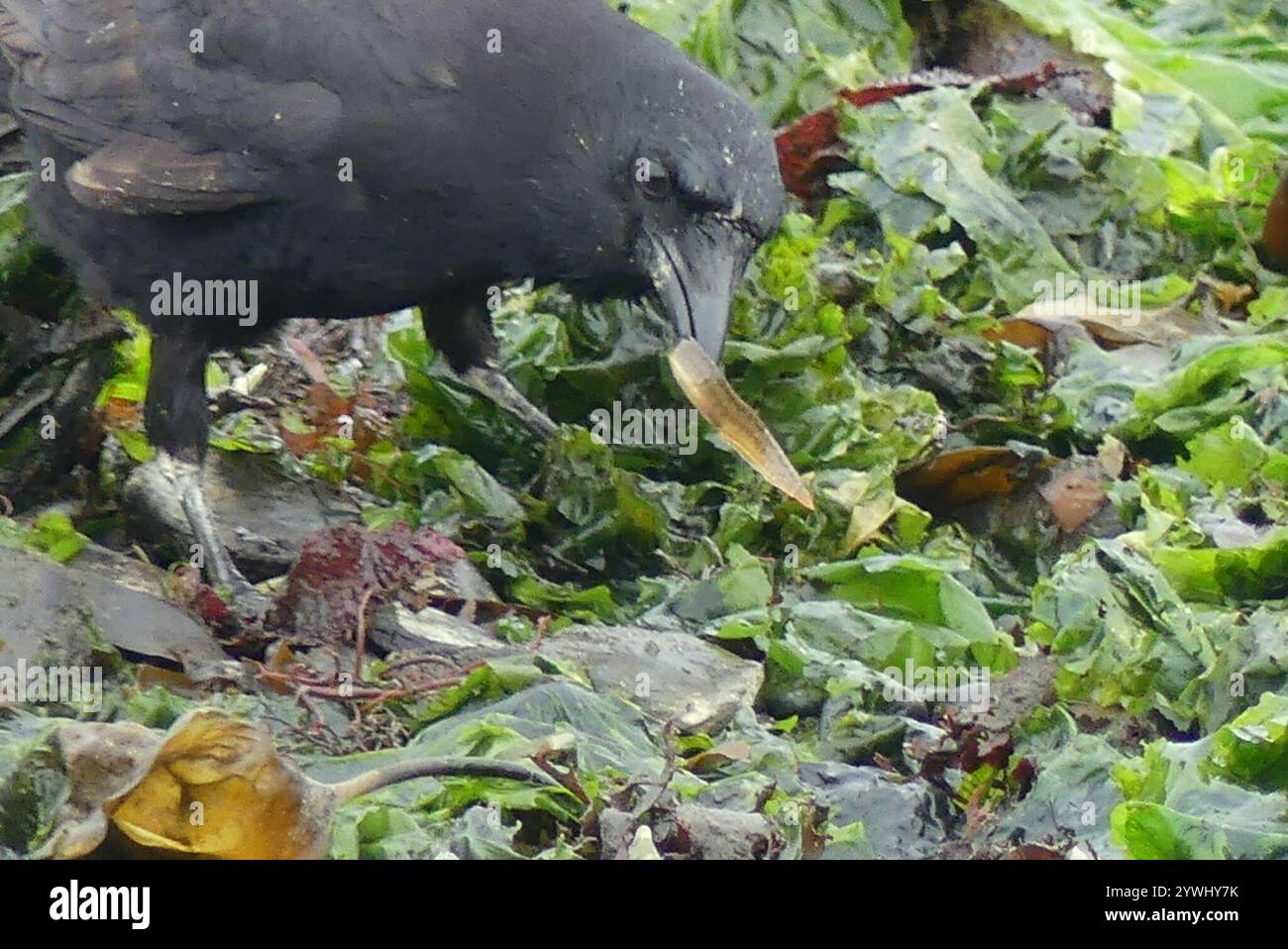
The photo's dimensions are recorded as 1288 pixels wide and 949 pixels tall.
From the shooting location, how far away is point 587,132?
5406 mm

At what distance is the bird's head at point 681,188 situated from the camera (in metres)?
5.26

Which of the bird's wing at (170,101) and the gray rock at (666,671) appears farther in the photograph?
the bird's wing at (170,101)

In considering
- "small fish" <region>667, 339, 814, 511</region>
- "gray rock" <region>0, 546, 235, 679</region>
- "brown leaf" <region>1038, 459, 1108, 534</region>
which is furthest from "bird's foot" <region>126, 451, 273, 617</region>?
"brown leaf" <region>1038, 459, 1108, 534</region>

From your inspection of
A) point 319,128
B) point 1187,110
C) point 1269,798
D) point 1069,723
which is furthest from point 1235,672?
point 1187,110

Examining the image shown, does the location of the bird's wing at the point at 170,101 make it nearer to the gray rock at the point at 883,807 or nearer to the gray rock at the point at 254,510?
the gray rock at the point at 254,510

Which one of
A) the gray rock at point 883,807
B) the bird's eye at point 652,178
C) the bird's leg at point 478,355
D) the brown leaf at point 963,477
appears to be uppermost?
the bird's eye at point 652,178

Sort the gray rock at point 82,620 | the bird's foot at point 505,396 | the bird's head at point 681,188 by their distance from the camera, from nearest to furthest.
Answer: the gray rock at point 82,620, the bird's head at point 681,188, the bird's foot at point 505,396

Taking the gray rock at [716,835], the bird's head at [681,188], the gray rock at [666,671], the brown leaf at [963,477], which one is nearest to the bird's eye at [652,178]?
the bird's head at [681,188]

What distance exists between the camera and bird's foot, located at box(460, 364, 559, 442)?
6.16 metres

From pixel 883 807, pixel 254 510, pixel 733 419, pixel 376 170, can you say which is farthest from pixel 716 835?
pixel 254 510

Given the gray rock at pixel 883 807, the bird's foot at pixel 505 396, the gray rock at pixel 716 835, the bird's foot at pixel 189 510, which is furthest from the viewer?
the bird's foot at pixel 505 396

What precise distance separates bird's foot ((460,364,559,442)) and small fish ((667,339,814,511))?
666 millimetres

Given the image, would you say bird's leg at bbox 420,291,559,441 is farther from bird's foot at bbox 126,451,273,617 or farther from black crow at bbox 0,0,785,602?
bird's foot at bbox 126,451,273,617

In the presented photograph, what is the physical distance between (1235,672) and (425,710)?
1.65m
